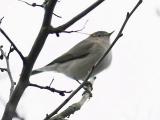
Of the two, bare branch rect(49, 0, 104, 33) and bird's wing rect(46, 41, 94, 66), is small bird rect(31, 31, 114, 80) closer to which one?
bird's wing rect(46, 41, 94, 66)

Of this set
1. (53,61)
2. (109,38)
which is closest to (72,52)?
(53,61)

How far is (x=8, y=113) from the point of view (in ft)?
7.72

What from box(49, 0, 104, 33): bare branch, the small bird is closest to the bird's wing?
the small bird

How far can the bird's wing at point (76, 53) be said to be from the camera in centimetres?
630

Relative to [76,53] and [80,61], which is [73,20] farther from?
[76,53]

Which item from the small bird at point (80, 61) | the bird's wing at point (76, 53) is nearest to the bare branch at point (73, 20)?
the small bird at point (80, 61)

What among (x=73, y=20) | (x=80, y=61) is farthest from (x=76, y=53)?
(x=73, y=20)

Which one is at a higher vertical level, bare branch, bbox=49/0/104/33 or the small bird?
bare branch, bbox=49/0/104/33

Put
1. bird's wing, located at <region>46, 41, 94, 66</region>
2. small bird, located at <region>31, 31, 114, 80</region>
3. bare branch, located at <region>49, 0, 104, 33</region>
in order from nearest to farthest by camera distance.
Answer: bare branch, located at <region>49, 0, 104, 33</region> → small bird, located at <region>31, 31, 114, 80</region> → bird's wing, located at <region>46, 41, 94, 66</region>

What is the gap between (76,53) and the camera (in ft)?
21.2

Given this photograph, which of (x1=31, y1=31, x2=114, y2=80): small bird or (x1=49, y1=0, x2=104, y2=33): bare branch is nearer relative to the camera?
(x1=49, y1=0, x2=104, y2=33): bare branch

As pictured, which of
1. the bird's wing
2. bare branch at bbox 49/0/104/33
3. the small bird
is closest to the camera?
A: bare branch at bbox 49/0/104/33

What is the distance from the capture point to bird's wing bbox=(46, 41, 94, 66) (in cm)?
630

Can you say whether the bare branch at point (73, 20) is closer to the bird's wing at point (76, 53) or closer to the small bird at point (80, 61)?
the small bird at point (80, 61)
